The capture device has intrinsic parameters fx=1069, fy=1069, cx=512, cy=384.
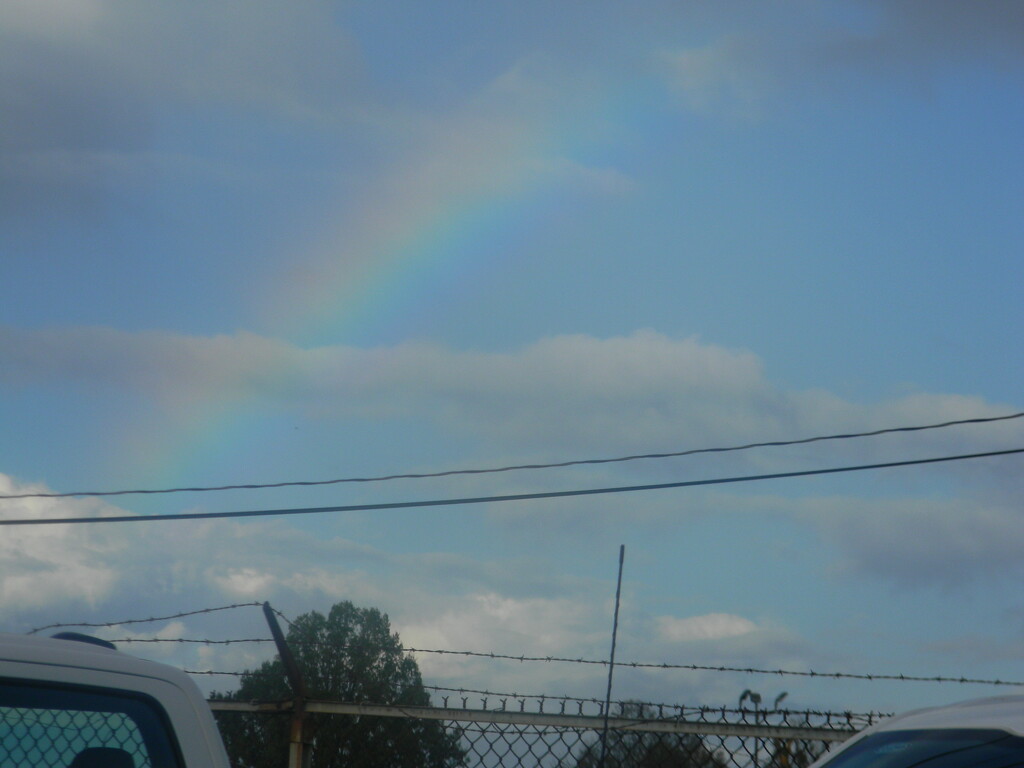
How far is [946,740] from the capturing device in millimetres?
3191

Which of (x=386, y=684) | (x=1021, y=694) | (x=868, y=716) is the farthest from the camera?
(x=386, y=684)

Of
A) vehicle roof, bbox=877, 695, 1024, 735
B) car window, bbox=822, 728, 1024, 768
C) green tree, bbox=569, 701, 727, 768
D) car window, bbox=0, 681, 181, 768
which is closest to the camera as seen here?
car window, bbox=0, 681, 181, 768

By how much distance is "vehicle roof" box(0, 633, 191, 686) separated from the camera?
2311 millimetres

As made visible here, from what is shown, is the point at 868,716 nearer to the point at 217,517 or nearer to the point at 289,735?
the point at 289,735

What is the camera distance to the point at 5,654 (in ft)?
7.44

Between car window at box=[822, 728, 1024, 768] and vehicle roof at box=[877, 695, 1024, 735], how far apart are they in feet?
0.10

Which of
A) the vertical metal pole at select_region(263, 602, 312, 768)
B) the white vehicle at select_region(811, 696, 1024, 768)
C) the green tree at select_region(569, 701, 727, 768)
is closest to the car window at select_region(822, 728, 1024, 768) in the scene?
the white vehicle at select_region(811, 696, 1024, 768)

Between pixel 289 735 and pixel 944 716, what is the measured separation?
12.1ft

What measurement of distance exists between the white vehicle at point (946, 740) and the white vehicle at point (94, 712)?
204cm

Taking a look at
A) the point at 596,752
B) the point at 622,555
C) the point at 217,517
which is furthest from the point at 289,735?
the point at 217,517

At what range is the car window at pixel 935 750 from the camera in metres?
2.95

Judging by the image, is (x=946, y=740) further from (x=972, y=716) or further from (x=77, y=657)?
(x=77, y=657)

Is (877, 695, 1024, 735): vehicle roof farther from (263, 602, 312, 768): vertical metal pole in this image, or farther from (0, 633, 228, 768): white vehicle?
(263, 602, 312, 768): vertical metal pole

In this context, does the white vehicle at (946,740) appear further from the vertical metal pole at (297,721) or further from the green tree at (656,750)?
A: the vertical metal pole at (297,721)
